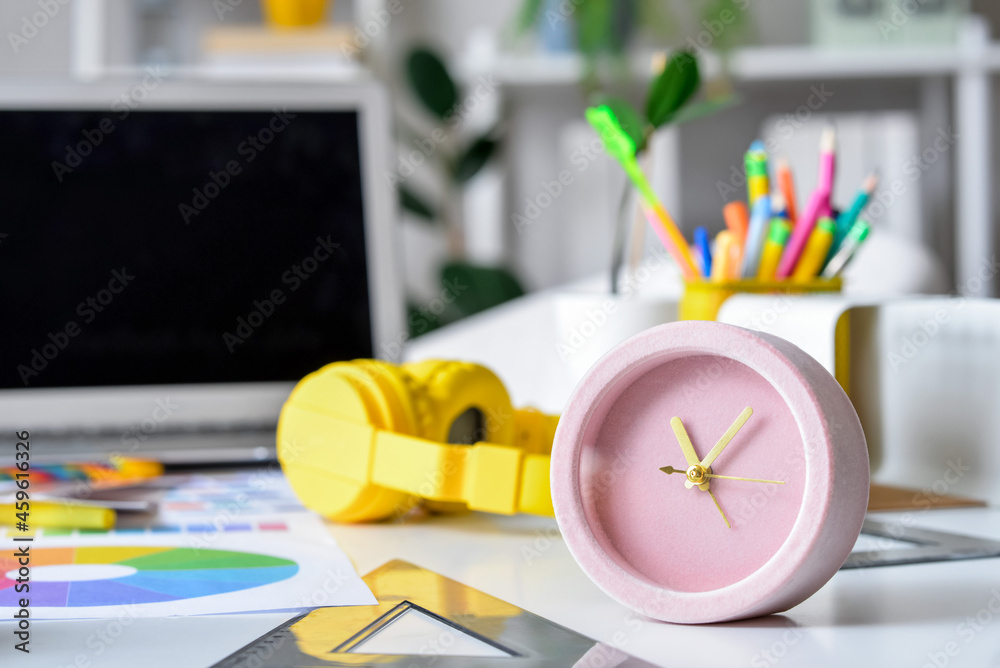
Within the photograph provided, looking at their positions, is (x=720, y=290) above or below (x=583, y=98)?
below

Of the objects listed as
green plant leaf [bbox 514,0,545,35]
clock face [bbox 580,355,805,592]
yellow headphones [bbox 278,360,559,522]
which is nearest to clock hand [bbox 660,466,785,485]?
clock face [bbox 580,355,805,592]

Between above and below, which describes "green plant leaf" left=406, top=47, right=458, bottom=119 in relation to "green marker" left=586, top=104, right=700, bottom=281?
above

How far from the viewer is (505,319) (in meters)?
1.20

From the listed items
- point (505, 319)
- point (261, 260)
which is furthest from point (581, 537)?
point (505, 319)

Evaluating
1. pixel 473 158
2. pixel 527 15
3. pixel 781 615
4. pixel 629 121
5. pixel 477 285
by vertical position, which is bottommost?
pixel 781 615

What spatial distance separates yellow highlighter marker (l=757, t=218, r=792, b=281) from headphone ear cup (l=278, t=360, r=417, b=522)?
28 centimetres

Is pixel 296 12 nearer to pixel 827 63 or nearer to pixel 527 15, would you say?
pixel 527 15

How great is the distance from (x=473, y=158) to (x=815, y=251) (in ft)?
A: 5.91

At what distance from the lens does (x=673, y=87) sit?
691 mm

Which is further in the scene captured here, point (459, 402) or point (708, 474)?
point (459, 402)

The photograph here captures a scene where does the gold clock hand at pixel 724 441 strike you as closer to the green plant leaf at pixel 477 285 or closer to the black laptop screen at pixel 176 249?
the black laptop screen at pixel 176 249

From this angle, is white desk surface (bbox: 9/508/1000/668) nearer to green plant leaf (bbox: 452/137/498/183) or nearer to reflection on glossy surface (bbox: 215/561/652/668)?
reflection on glossy surface (bbox: 215/561/652/668)

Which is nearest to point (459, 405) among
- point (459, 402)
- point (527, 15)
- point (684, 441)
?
point (459, 402)

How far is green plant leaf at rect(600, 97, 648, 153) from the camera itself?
0.68 metres
